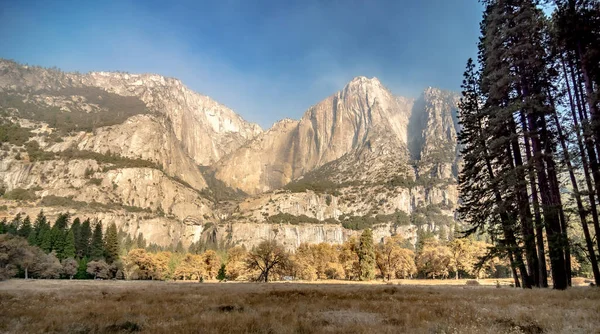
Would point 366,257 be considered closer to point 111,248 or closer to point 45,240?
point 111,248

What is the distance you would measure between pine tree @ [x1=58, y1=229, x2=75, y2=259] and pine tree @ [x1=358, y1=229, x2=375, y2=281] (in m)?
82.8

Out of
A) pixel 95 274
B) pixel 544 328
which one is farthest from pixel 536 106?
pixel 95 274

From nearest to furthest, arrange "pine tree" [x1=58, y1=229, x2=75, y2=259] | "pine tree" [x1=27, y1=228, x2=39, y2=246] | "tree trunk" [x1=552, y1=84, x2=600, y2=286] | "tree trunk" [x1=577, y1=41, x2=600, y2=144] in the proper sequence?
"tree trunk" [x1=577, y1=41, x2=600, y2=144] < "tree trunk" [x1=552, y1=84, x2=600, y2=286] < "pine tree" [x1=27, y1=228, x2=39, y2=246] < "pine tree" [x1=58, y1=229, x2=75, y2=259]

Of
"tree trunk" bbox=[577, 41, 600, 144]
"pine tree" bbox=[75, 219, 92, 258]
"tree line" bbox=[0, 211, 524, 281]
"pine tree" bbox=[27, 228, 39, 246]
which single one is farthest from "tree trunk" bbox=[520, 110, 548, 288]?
"pine tree" bbox=[75, 219, 92, 258]

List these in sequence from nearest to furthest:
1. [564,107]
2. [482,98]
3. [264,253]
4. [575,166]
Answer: [575,166]
[564,107]
[482,98]
[264,253]

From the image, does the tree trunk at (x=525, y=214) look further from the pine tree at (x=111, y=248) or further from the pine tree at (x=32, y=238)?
the pine tree at (x=111, y=248)

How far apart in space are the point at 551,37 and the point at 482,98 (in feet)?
25.3

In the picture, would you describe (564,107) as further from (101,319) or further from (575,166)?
(101,319)

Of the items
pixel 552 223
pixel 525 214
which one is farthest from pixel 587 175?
pixel 525 214

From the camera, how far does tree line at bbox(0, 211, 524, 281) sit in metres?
77.4

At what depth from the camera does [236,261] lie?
4515 inches

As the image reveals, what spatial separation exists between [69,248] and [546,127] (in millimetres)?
116123

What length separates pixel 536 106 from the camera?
55.7 feet

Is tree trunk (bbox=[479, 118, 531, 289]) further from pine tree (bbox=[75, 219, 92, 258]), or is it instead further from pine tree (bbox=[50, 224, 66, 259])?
pine tree (bbox=[75, 219, 92, 258])
